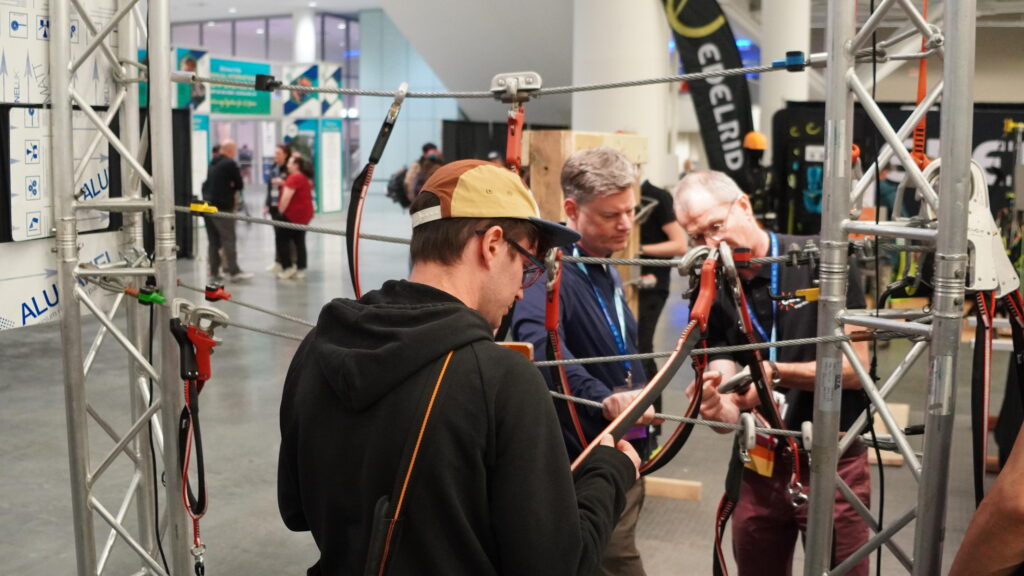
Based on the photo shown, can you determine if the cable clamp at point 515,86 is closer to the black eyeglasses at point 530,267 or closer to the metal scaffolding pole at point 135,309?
the black eyeglasses at point 530,267

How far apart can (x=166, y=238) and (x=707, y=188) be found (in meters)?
1.44

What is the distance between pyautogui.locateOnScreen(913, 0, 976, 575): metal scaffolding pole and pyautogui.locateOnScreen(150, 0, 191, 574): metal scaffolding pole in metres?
1.89

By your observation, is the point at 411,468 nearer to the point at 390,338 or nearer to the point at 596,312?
the point at 390,338

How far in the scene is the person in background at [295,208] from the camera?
10.6 meters

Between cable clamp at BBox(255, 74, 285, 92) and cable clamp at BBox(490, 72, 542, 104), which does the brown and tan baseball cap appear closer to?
cable clamp at BBox(490, 72, 542, 104)

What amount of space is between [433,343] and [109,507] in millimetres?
3633

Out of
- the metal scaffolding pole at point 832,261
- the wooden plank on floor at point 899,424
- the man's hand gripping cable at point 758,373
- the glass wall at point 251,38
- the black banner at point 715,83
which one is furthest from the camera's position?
the glass wall at point 251,38

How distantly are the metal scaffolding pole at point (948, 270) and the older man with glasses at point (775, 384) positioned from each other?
1.72 ft

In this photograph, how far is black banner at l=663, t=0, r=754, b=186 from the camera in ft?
25.3

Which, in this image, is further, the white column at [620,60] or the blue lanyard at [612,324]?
the white column at [620,60]

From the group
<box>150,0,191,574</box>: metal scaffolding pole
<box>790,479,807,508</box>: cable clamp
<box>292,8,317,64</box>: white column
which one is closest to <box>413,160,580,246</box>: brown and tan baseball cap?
<box>790,479,807,508</box>: cable clamp

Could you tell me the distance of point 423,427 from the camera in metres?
1.31

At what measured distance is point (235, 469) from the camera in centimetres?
488

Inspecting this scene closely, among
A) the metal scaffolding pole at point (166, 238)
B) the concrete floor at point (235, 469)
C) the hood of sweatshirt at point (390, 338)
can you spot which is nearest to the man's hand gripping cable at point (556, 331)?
the hood of sweatshirt at point (390, 338)
